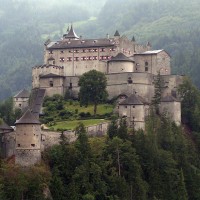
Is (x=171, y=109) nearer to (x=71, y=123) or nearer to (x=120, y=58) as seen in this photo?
(x=120, y=58)

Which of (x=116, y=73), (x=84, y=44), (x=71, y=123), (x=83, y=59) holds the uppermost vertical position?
(x=84, y=44)

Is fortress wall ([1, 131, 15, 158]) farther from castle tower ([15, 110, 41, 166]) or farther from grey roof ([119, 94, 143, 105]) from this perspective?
grey roof ([119, 94, 143, 105])

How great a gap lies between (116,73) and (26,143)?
28.2 meters

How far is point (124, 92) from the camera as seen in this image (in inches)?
3588

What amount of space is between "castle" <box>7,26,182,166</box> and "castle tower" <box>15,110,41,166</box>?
56.1 ft

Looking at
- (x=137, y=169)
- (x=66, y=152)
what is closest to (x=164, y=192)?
(x=137, y=169)

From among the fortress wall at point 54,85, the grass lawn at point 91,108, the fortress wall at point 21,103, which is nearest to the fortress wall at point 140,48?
the fortress wall at point 54,85

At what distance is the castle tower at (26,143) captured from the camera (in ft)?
221

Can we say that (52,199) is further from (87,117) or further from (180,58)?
(180,58)

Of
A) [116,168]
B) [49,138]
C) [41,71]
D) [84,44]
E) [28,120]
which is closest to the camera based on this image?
[28,120]

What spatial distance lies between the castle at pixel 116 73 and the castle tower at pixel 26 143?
17104 mm

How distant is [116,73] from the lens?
9231cm

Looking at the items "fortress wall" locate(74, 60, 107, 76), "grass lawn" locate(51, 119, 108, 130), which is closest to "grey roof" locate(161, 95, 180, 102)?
"grass lawn" locate(51, 119, 108, 130)

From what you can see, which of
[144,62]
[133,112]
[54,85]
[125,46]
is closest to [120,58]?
[144,62]
